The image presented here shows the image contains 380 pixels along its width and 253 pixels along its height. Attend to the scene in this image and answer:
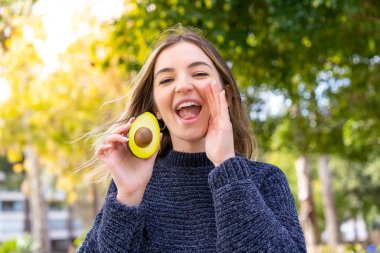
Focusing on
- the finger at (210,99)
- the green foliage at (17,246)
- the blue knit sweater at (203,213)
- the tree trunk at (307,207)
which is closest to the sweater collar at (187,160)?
the blue knit sweater at (203,213)

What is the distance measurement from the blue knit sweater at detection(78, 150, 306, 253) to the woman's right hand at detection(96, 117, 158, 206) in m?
0.05

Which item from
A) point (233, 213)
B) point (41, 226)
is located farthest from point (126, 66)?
point (41, 226)

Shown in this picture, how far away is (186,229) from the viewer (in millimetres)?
2080

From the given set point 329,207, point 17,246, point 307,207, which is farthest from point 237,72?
point 329,207

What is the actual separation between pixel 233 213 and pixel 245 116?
699 millimetres

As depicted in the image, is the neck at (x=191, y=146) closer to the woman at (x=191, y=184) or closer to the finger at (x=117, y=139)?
the woman at (x=191, y=184)

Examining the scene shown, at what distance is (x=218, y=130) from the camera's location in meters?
2.02

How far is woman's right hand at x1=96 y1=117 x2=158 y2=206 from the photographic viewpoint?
6.60 ft

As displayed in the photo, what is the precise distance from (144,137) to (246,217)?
1.49 feet

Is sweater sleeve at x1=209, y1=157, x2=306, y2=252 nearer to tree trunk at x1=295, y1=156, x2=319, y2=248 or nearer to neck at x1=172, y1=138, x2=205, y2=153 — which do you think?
neck at x1=172, y1=138, x2=205, y2=153

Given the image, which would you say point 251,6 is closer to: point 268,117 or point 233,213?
point 268,117

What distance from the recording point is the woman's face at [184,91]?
2.09 metres

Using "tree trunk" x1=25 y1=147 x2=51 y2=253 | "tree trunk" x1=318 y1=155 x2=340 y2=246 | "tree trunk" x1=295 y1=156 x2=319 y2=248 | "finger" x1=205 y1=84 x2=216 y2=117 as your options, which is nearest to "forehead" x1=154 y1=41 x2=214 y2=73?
"finger" x1=205 y1=84 x2=216 y2=117

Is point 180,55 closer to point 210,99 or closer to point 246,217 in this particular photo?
point 210,99
